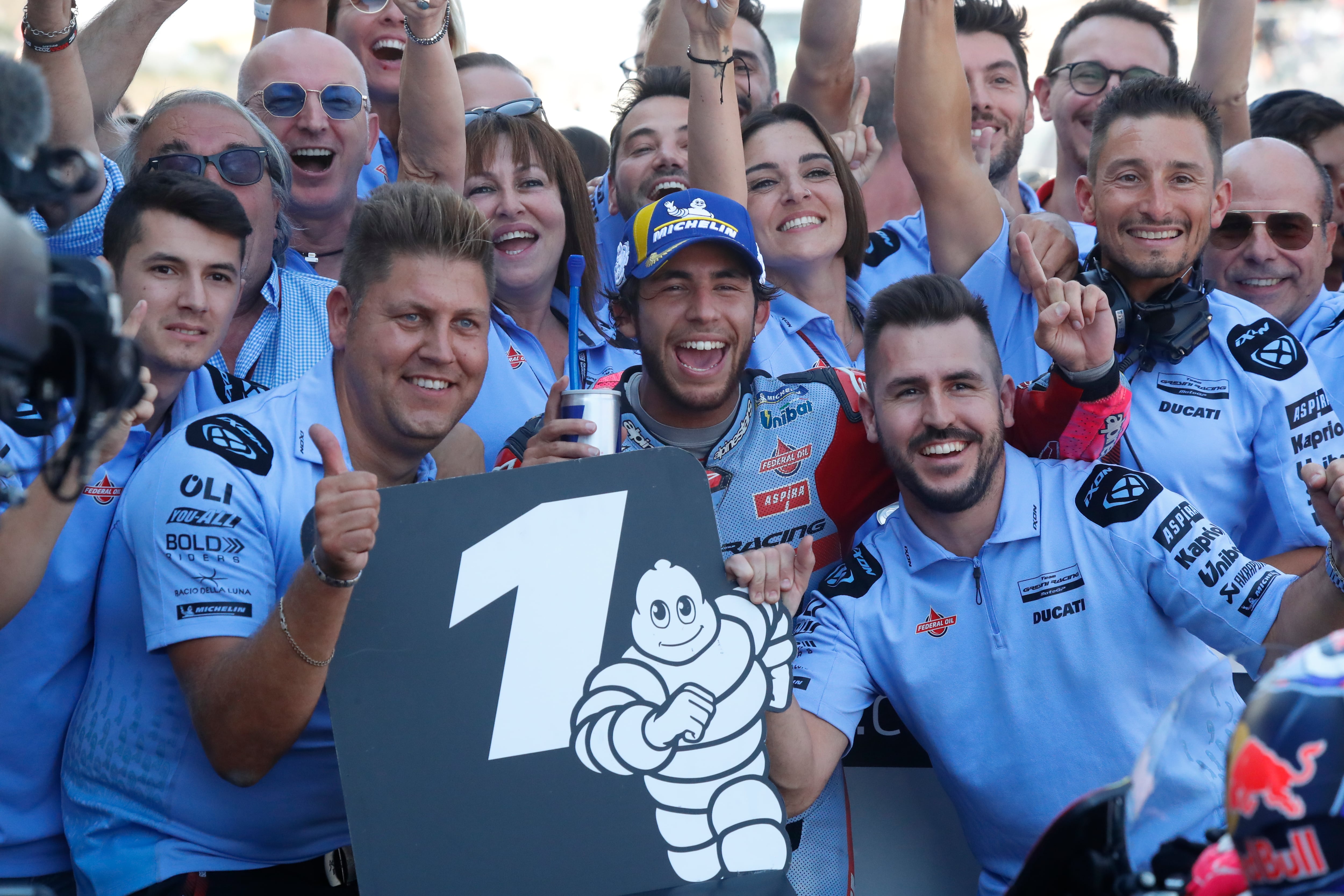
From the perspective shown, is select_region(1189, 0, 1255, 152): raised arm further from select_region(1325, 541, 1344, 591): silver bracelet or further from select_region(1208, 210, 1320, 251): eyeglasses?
select_region(1325, 541, 1344, 591): silver bracelet

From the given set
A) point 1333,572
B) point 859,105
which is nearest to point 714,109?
point 859,105

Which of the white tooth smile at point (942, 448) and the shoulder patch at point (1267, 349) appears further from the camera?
the shoulder patch at point (1267, 349)

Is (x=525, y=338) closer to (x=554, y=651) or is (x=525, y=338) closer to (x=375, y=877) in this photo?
(x=554, y=651)

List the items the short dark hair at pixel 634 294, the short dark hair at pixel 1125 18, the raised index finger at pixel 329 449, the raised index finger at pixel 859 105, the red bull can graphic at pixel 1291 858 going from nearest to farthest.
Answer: the red bull can graphic at pixel 1291 858 → the raised index finger at pixel 329 449 → the short dark hair at pixel 634 294 → the raised index finger at pixel 859 105 → the short dark hair at pixel 1125 18

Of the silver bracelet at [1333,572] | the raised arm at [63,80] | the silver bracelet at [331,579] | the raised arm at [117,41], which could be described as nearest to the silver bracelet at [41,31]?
the raised arm at [63,80]

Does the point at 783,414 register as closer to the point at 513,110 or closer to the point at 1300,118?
the point at 513,110

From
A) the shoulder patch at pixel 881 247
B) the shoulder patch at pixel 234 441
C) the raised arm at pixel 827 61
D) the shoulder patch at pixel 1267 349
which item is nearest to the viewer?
the shoulder patch at pixel 234 441

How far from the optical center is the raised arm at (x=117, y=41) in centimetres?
367

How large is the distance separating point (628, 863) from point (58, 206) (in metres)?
1.49

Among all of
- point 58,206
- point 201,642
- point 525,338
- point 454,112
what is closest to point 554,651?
point 201,642

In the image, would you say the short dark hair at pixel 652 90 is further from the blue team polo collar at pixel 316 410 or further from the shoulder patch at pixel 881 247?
the blue team polo collar at pixel 316 410

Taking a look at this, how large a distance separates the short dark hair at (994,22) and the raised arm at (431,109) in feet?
7.04

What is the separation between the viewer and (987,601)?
3.00 m

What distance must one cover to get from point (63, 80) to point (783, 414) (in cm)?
189
